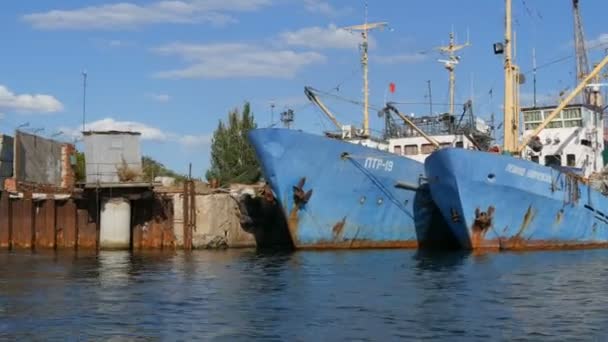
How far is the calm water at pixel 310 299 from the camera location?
17.4 m

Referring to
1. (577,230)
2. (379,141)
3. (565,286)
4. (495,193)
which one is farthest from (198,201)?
(565,286)

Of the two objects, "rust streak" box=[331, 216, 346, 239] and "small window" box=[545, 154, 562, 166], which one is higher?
"small window" box=[545, 154, 562, 166]

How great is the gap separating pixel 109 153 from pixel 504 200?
2068cm

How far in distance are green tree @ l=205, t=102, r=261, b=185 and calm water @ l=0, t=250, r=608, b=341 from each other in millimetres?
31853

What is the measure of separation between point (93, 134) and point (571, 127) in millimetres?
26125

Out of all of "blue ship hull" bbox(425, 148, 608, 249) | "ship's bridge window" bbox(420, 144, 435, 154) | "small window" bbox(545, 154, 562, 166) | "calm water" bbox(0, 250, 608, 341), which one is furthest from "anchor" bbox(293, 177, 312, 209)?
"small window" bbox(545, 154, 562, 166)

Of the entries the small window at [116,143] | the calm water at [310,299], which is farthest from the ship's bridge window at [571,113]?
the small window at [116,143]

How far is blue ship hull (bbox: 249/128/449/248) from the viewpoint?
38.6 metres

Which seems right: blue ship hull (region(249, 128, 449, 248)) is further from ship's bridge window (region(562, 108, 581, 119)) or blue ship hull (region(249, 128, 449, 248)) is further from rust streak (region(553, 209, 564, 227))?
ship's bridge window (region(562, 108, 581, 119))

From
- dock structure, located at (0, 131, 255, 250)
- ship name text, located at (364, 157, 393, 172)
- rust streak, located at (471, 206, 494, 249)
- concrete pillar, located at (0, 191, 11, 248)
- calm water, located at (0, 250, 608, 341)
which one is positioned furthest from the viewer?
concrete pillar, located at (0, 191, 11, 248)

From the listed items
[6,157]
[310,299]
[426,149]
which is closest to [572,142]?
[426,149]

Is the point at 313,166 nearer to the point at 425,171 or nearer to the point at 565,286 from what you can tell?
the point at 425,171

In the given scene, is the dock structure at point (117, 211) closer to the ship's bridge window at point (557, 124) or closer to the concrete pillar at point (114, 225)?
the concrete pillar at point (114, 225)

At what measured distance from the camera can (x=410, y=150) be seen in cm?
4684
